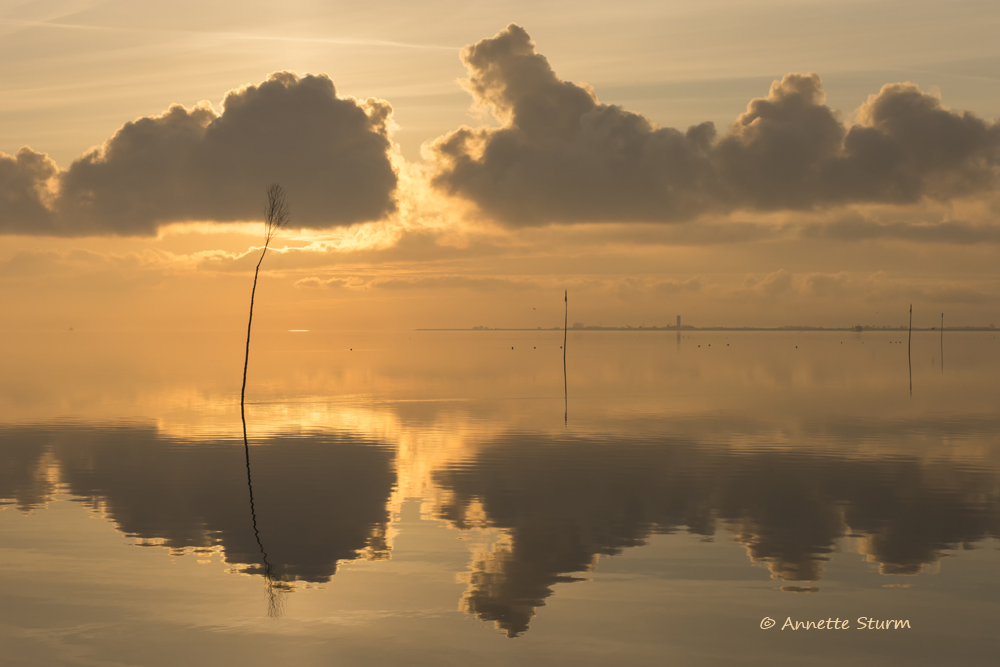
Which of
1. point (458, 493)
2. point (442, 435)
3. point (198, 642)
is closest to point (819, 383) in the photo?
point (442, 435)

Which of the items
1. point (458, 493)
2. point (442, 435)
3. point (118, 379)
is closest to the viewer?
point (458, 493)

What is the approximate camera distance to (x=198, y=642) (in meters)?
17.1

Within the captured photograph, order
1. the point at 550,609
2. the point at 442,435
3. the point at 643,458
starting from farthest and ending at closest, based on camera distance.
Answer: the point at 442,435
the point at 643,458
the point at 550,609

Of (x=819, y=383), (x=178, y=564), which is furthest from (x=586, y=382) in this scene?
(x=178, y=564)

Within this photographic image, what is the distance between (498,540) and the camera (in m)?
25.3

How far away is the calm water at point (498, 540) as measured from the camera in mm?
17312

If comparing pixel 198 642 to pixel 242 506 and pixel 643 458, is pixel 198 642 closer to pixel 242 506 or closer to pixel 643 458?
pixel 242 506

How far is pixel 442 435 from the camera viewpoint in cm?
5009

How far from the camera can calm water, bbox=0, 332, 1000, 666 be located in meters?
17.3

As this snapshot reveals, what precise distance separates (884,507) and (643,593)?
13.2 metres

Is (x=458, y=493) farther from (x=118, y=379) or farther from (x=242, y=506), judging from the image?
(x=118, y=379)

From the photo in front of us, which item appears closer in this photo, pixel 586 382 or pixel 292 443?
pixel 292 443

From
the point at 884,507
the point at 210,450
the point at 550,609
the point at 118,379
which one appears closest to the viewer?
A: the point at 550,609

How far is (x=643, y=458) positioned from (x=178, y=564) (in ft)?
76.2
